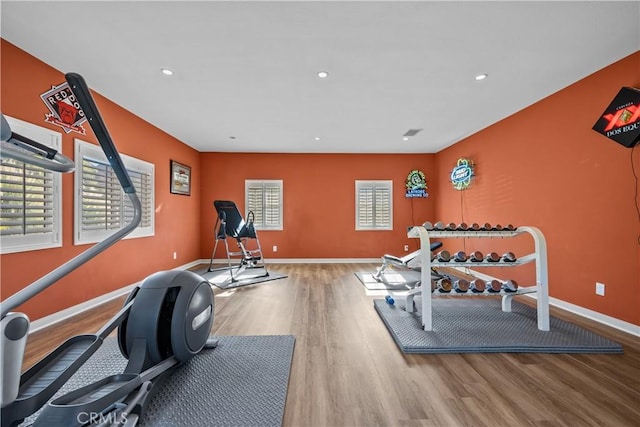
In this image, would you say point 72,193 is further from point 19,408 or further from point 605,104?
point 605,104

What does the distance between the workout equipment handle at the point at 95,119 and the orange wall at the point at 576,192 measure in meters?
4.16

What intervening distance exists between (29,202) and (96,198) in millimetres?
801

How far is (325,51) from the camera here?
247 centimetres

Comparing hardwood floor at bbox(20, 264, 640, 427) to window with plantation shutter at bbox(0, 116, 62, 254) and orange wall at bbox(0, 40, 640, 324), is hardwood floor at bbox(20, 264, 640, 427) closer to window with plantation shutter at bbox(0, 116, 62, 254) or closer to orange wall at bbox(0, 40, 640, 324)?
orange wall at bbox(0, 40, 640, 324)

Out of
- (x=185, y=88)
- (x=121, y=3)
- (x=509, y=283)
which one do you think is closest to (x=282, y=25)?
(x=121, y=3)

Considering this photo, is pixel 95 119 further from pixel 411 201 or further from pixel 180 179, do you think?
pixel 411 201

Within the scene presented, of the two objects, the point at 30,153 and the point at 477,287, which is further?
the point at 477,287

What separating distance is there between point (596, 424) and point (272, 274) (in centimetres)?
432

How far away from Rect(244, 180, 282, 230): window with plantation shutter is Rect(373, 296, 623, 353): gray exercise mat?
3.74m

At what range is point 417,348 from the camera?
2186 millimetres

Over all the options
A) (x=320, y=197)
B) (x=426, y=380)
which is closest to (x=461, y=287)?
(x=426, y=380)

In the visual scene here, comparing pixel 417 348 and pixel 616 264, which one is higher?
pixel 616 264

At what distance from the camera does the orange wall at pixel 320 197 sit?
629 cm

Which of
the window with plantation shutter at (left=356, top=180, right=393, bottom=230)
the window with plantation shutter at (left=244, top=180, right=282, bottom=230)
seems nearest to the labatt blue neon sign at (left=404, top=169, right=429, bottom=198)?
the window with plantation shutter at (left=356, top=180, right=393, bottom=230)
